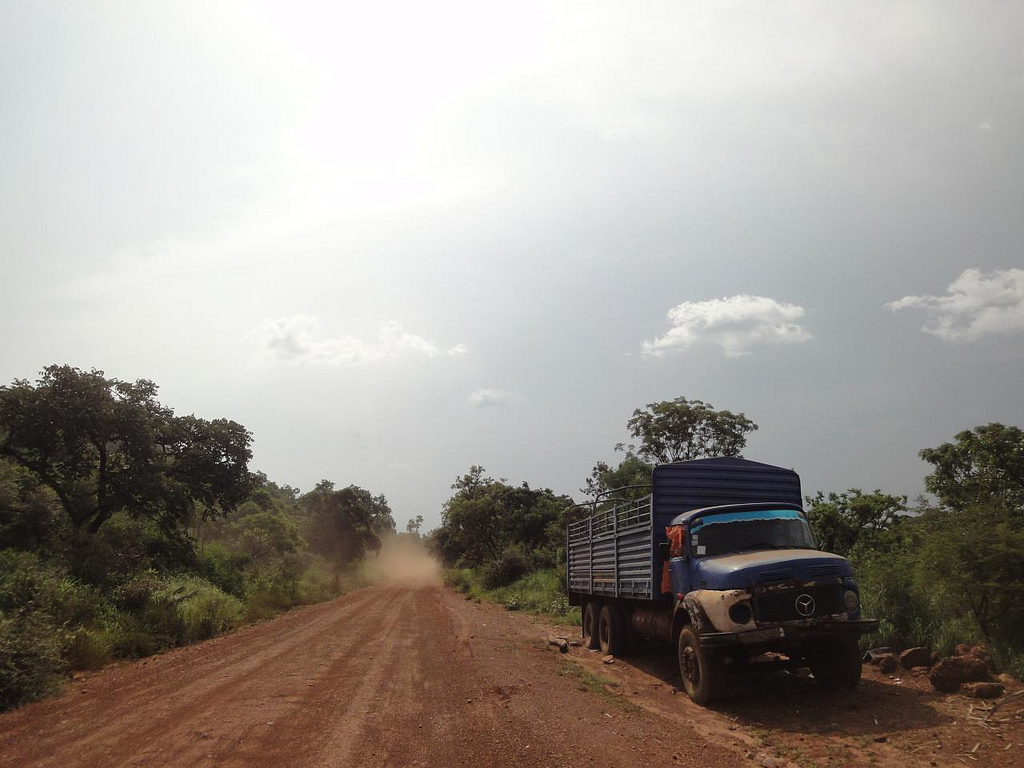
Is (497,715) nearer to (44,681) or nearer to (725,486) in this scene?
(725,486)

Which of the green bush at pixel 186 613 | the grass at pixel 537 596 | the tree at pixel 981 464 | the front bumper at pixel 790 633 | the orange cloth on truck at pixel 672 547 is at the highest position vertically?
the tree at pixel 981 464

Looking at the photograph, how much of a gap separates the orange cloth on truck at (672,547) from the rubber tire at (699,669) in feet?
2.81

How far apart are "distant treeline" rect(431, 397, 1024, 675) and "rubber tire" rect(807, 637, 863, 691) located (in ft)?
6.56

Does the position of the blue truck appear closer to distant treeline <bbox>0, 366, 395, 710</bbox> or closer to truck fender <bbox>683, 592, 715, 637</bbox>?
truck fender <bbox>683, 592, 715, 637</bbox>

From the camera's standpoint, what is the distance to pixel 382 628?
631 inches

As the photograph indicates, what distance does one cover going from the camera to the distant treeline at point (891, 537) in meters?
8.71

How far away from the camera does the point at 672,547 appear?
930 centimetres

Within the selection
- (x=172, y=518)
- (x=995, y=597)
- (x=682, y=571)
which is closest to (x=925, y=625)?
(x=995, y=597)

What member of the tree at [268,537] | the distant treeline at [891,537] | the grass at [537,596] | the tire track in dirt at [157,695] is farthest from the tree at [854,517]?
the tree at [268,537]

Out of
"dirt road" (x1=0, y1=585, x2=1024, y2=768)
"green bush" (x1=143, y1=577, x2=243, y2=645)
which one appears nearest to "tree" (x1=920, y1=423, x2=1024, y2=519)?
"dirt road" (x1=0, y1=585, x2=1024, y2=768)

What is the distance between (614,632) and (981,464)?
54.6ft

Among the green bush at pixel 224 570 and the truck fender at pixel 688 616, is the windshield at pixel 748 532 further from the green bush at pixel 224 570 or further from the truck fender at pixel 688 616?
the green bush at pixel 224 570

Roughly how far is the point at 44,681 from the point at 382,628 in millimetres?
8052

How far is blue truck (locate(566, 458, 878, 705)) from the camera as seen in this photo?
750 cm
